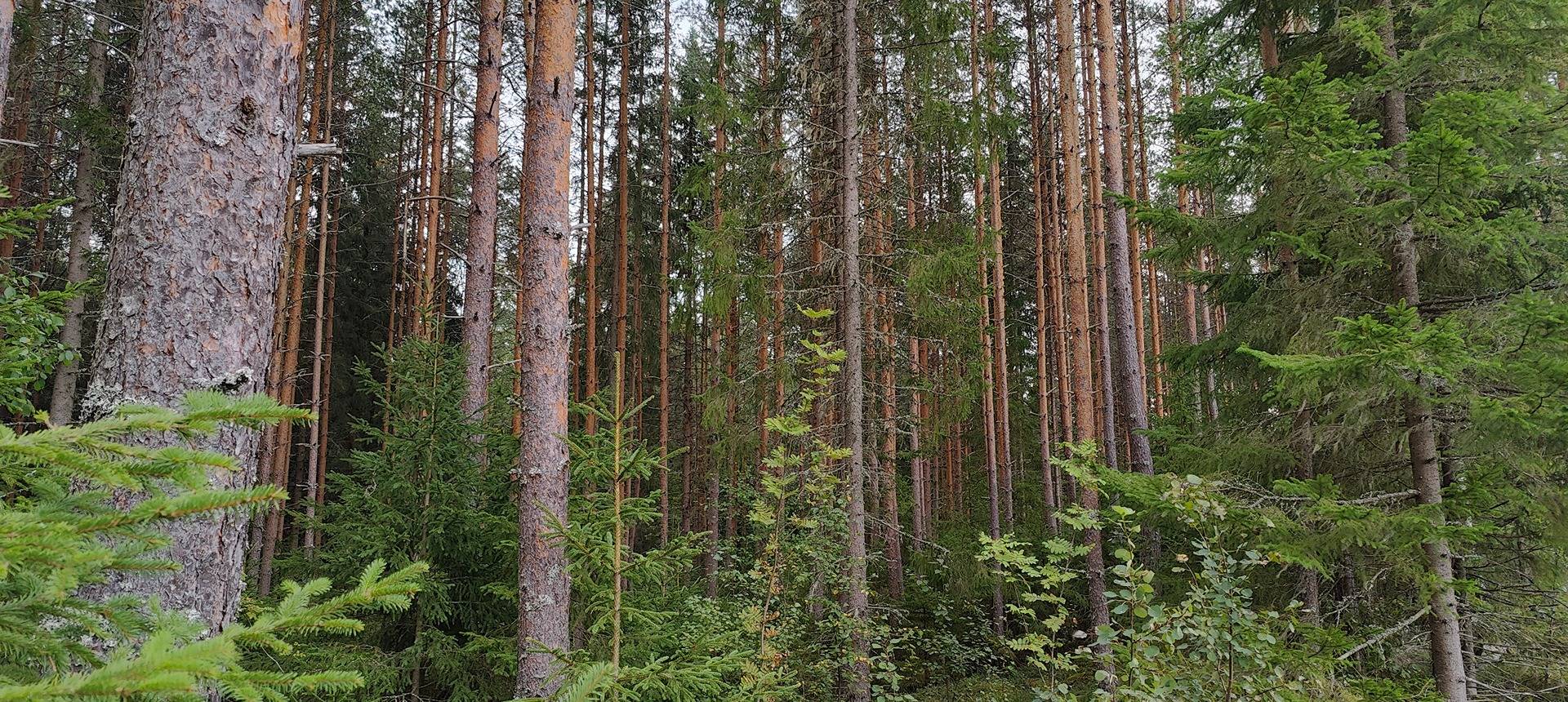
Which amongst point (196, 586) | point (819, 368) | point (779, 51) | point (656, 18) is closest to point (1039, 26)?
point (779, 51)

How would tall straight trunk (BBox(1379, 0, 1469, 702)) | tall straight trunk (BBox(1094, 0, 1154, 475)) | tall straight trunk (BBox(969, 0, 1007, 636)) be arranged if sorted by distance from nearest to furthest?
tall straight trunk (BBox(1379, 0, 1469, 702)) → tall straight trunk (BBox(1094, 0, 1154, 475)) → tall straight trunk (BBox(969, 0, 1007, 636))

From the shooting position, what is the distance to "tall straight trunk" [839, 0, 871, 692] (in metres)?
6.45

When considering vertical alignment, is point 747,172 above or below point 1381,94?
above

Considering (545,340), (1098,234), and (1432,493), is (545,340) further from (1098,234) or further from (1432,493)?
(1098,234)

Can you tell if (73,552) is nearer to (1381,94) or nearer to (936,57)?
(1381,94)

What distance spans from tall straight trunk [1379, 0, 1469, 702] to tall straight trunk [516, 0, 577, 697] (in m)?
5.06

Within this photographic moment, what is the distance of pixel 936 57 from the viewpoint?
7.73m

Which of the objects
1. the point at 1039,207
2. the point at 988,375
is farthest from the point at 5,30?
the point at 1039,207

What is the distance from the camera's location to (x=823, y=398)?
656 cm

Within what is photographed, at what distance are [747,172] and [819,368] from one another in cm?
375

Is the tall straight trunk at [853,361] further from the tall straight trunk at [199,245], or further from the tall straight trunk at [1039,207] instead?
the tall straight trunk at [1039,207]

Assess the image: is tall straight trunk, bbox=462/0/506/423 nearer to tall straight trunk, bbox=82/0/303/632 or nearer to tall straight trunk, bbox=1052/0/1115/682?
tall straight trunk, bbox=82/0/303/632

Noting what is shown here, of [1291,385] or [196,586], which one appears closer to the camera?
[196,586]

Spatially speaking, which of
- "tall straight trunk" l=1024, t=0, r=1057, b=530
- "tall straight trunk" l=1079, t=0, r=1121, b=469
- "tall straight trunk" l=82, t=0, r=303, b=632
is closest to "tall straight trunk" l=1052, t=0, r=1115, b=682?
"tall straight trunk" l=1079, t=0, r=1121, b=469
